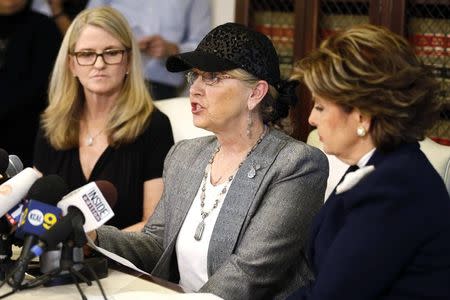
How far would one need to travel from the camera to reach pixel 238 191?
2525 millimetres

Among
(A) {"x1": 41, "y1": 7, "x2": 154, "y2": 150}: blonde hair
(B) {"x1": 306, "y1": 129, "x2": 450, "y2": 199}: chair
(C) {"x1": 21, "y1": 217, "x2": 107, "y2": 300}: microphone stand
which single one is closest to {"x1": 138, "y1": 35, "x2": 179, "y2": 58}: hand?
(A) {"x1": 41, "y1": 7, "x2": 154, "y2": 150}: blonde hair

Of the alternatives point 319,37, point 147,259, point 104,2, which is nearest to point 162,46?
point 104,2

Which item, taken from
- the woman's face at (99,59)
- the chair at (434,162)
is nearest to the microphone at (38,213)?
the chair at (434,162)

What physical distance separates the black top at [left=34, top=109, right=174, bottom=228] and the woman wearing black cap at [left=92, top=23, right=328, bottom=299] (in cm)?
66

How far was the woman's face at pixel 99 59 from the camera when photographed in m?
3.40

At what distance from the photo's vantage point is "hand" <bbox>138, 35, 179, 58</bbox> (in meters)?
4.34

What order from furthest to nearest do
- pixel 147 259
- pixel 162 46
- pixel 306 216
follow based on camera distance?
pixel 162 46 → pixel 147 259 → pixel 306 216

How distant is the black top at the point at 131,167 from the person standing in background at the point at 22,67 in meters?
0.92

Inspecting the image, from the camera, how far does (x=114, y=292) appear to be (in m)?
2.13

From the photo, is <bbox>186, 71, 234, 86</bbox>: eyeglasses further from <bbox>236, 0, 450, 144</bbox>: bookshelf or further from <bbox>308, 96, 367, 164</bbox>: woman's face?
<bbox>236, 0, 450, 144</bbox>: bookshelf

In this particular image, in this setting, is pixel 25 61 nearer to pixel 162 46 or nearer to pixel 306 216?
pixel 162 46

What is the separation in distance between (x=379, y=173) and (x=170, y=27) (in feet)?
8.71

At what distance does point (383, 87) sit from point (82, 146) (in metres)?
1.78

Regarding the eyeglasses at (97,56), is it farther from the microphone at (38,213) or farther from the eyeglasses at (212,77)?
the microphone at (38,213)
